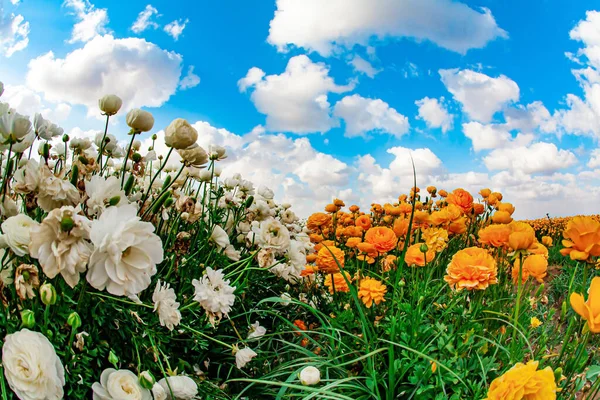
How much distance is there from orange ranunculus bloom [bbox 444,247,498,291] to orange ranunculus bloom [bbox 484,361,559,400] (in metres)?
0.60

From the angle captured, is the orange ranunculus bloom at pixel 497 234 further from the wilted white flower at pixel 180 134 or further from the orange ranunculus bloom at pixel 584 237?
the wilted white flower at pixel 180 134

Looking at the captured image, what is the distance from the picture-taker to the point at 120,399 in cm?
137

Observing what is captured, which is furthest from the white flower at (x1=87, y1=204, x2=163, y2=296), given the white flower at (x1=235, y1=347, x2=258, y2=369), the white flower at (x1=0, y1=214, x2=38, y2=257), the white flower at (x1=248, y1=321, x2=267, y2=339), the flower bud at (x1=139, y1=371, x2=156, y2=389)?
the white flower at (x1=248, y1=321, x2=267, y2=339)

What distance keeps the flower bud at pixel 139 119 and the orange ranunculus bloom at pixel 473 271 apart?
123 cm

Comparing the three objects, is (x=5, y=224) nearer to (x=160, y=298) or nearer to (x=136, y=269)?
(x=136, y=269)

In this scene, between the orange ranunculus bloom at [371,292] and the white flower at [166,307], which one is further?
the orange ranunculus bloom at [371,292]

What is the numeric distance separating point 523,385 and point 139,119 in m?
1.42

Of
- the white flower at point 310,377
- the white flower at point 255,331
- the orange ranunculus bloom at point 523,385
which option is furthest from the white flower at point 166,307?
the orange ranunculus bloom at point 523,385

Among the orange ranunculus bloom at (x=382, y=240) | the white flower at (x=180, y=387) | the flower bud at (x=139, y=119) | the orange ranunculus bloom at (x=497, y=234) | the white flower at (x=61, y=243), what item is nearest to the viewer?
the white flower at (x=61, y=243)

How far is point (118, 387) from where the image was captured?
4.53 feet

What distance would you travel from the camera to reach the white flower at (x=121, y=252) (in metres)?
1.13

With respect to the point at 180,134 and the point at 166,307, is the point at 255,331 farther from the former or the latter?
the point at 180,134

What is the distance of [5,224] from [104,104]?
2.92 ft

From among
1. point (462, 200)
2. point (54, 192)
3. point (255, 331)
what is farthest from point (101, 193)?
point (462, 200)
